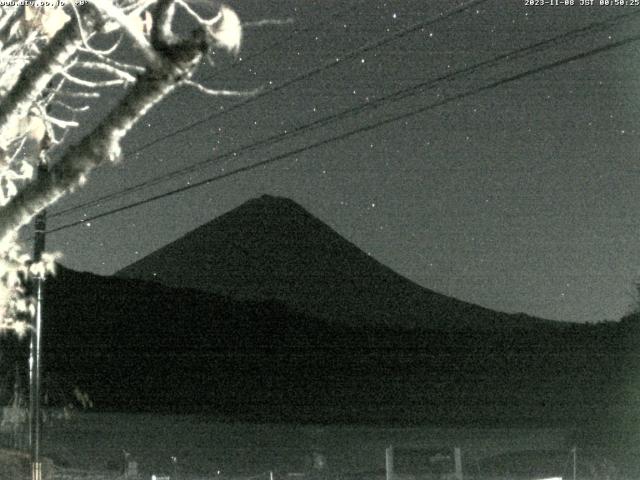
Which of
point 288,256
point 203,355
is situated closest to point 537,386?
point 203,355

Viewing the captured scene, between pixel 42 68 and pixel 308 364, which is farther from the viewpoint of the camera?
pixel 308 364

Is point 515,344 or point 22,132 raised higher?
point 515,344

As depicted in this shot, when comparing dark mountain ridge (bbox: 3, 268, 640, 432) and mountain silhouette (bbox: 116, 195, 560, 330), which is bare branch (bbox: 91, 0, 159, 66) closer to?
dark mountain ridge (bbox: 3, 268, 640, 432)

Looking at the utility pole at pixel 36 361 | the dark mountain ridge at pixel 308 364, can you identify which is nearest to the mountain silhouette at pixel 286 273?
the dark mountain ridge at pixel 308 364

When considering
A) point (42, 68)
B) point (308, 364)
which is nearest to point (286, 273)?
point (308, 364)

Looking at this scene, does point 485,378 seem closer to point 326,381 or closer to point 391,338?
point 326,381

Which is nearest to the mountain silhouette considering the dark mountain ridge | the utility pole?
the dark mountain ridge

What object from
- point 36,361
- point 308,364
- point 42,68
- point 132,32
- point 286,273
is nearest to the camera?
point 132,32

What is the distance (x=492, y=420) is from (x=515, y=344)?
8318 millimetres

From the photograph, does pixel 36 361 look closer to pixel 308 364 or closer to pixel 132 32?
pixel 132 32

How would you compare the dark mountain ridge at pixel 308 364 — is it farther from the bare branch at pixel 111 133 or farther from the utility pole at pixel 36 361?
the bare branch at pixel 111 133

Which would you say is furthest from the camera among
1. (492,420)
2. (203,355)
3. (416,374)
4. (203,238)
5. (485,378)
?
(203,238)

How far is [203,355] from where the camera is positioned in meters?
55.8

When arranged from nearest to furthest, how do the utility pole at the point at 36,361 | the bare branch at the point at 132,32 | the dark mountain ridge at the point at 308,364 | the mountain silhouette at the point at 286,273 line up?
the bare branch at the point at 132,32, the utility pole at the point at 36,361, the dark mountain ridge at the point at 308,364, the mountain silhouette at the point at 286,273
